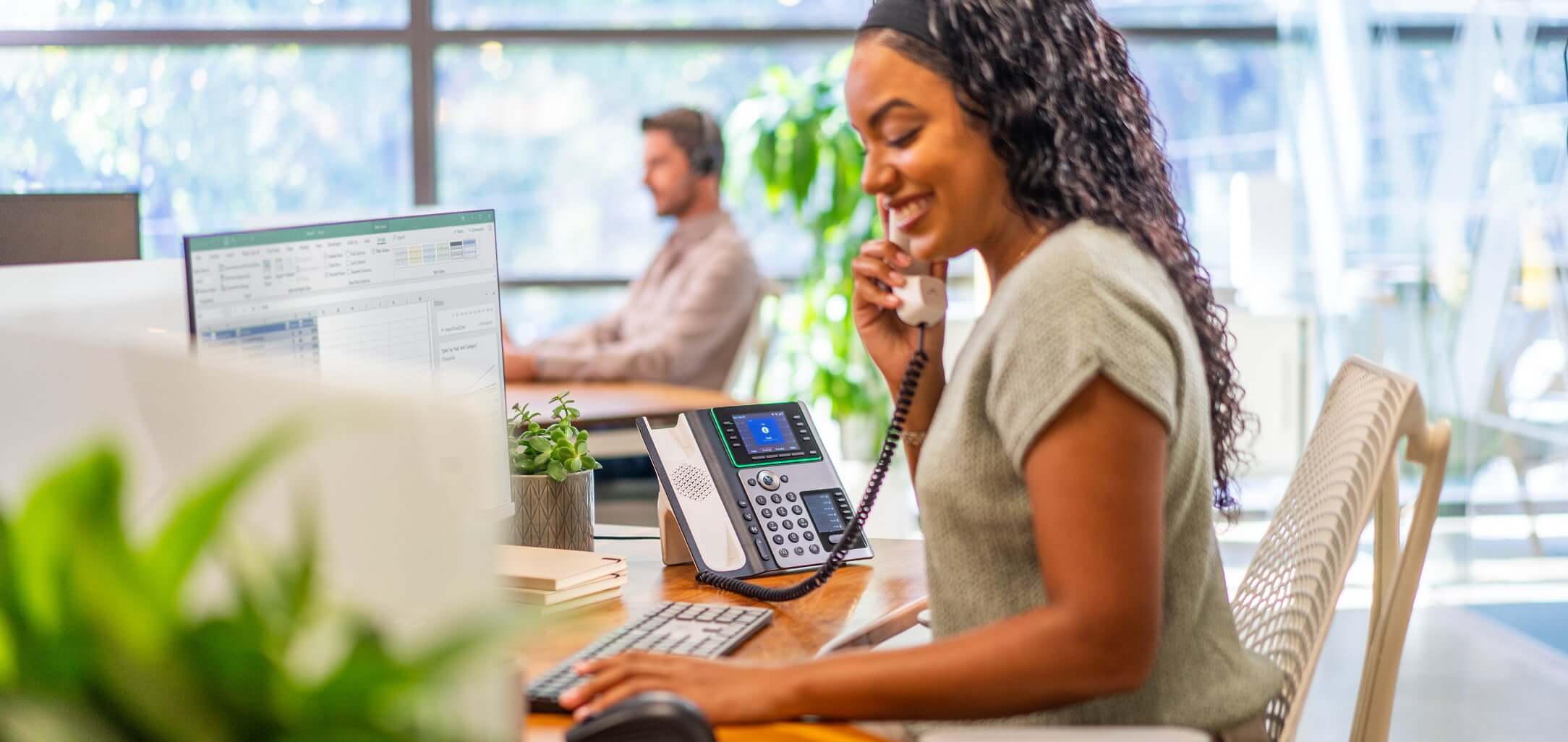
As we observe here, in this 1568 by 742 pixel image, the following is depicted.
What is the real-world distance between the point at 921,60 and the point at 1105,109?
212 mm

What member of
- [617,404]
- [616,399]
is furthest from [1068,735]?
[616,399]

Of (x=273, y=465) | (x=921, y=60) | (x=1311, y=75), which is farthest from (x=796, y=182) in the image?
(x=273, y=465)

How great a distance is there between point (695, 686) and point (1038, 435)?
0.36 m

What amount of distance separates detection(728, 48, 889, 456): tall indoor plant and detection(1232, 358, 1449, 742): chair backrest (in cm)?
356

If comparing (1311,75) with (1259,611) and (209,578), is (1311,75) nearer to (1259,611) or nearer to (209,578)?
(1259,611)

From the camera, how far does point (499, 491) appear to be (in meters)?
1.69

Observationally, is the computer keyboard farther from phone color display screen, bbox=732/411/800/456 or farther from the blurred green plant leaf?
the blurred green plant leaf

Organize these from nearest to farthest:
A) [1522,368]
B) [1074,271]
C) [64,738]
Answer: [64,738] → [1074,271] → [1522,368]

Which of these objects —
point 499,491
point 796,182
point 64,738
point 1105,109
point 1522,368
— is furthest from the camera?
point 796,182

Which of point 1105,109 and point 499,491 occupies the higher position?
point 1105,109

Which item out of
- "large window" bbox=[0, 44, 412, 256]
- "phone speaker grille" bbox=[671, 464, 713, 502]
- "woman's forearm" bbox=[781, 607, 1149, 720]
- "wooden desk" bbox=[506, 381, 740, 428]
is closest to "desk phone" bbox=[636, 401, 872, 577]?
"phone speaker grille" bbox=[671, 464, 713, 502]

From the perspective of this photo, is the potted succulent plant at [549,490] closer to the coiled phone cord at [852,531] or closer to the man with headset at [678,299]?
the coiled phone cord at [852,531]

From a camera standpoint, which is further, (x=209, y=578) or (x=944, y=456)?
(x=944, y=456)

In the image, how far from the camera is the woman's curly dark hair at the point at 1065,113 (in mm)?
1243
